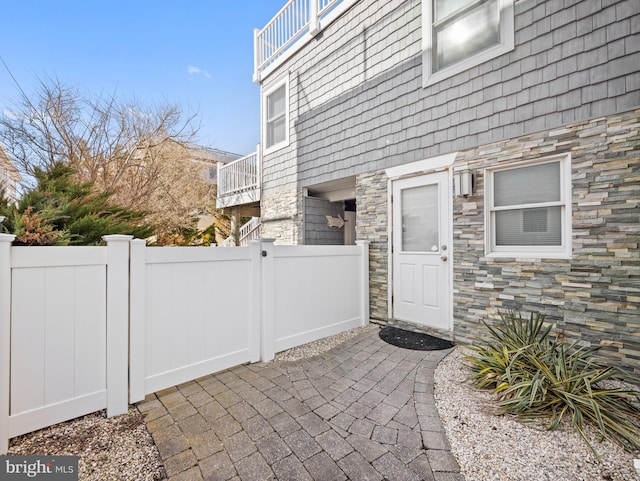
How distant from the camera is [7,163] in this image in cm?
520

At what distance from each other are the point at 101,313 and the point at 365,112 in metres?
4.30

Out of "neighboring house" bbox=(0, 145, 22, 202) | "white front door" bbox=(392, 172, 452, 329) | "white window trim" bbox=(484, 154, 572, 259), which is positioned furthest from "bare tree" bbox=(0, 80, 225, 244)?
"white window trim" bbox=(484, 154, 572, 259)

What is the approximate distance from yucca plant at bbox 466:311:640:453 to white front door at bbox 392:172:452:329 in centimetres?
124

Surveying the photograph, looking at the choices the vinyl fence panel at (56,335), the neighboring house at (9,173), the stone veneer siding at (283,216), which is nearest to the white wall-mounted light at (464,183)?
the stone veneer siding at (283,216)

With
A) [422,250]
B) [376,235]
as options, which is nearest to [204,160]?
[376,235]

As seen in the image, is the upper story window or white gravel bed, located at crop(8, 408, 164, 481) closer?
white gravel bed, located at crop(8, 408, 164, 481)

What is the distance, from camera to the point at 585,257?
282cm

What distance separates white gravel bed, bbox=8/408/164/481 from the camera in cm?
162

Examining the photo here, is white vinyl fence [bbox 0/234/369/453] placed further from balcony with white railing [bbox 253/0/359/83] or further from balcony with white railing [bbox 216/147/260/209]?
balcony with white railing [bbox 253/0/359/83]

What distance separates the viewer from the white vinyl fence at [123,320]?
191 cm

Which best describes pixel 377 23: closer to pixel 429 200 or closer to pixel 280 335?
pixel 429 200

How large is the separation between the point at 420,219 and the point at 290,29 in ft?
16.3

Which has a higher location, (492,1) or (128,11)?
(128,11)

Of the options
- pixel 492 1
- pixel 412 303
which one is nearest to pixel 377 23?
pixel 492 1
